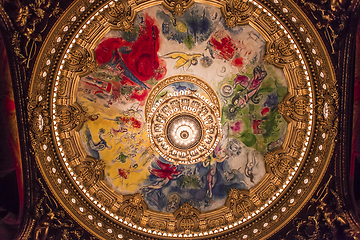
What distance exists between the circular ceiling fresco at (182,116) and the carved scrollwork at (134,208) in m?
0.05

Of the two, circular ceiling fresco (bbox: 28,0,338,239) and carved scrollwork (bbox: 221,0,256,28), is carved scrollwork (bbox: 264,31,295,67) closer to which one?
circular ceiling fresco (bbox: 28,0,338,239)

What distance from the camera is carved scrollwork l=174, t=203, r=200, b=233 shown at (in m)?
13.3

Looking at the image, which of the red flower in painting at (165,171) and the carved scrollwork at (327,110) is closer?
the carved scrollwork at (327,110)

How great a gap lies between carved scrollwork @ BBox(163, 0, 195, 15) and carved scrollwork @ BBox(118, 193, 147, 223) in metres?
8.58

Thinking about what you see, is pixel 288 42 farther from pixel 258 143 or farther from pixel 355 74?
pixel 258 143

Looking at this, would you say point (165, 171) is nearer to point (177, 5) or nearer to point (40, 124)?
point (40, 124)

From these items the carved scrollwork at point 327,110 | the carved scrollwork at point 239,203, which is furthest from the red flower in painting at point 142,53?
the carved scrollwork at point 327,110

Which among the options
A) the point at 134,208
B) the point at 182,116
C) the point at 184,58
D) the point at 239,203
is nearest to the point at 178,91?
the point at 182,116

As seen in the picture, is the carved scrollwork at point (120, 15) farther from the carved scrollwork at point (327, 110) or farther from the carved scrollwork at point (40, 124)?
the carved scrollwork at point (327, 110)

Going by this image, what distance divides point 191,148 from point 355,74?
25.1ft

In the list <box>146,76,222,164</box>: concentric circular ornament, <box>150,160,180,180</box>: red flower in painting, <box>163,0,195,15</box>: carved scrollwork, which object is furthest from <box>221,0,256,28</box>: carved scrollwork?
<box>150,160,180,180</box>: red flower in painting

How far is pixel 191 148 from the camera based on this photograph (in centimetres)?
1416

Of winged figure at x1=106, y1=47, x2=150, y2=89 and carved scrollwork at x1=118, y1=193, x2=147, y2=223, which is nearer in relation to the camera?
winged figure at x1=106, y1=47, x2=150, y2=89

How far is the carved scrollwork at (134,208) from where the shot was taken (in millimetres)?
13070
